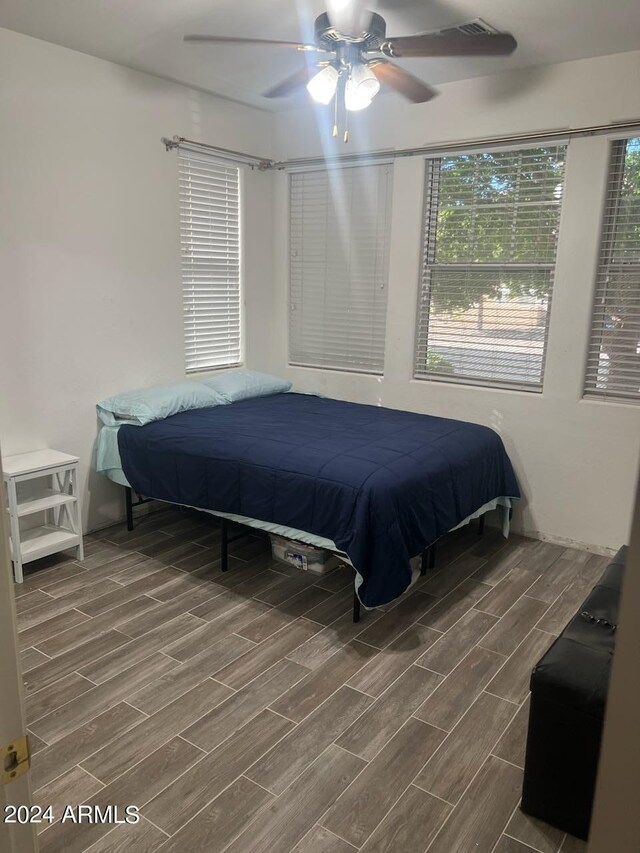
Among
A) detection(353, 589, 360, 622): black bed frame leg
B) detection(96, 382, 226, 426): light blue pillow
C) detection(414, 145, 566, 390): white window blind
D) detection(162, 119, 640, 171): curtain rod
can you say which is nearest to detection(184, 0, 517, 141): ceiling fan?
detection(162, 119, 640, 171): curtain rod

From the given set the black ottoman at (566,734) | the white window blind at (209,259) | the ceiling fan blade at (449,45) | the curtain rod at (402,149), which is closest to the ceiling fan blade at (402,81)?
the ceiling fan blade at (449,45)

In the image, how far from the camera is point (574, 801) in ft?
5.78

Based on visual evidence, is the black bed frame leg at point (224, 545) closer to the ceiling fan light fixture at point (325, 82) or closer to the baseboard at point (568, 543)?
the baseboard at point (568, 543)

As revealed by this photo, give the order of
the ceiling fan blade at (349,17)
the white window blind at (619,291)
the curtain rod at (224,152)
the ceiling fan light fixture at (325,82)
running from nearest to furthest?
the ceiling fan blade at (349,17)
the ceiling fan light fixture at (325,82)
the white window blind at (619,291)
the curtain rod at (224,152)

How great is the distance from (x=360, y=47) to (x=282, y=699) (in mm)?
2593

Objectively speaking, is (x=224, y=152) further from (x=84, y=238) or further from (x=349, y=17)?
(x=349, y=17)

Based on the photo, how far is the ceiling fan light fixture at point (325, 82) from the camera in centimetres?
257

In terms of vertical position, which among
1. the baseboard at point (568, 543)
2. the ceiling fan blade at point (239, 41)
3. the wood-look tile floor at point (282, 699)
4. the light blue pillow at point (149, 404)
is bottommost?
the wood-look tile floor at point (282, 699)

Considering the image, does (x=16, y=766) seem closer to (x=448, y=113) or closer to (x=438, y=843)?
(x=438, y=843)

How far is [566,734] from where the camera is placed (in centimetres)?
174

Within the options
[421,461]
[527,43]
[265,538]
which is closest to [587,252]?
[527,43]

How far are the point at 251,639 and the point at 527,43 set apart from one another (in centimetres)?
320

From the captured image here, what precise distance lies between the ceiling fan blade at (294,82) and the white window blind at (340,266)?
1326 mm

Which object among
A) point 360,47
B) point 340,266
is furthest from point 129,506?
point 360,47
